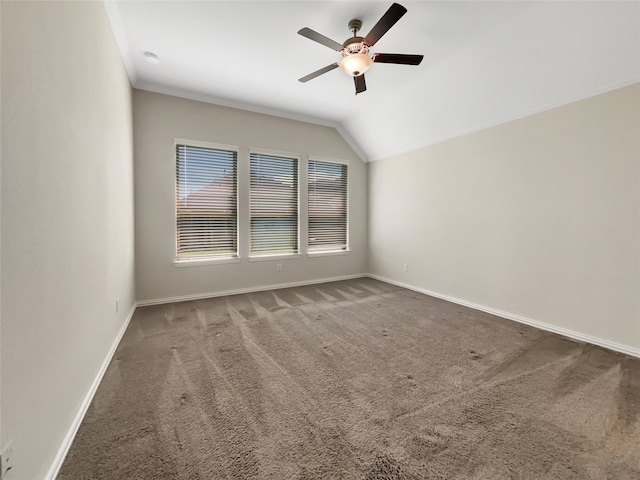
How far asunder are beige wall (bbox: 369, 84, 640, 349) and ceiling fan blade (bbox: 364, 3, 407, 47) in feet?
7.18

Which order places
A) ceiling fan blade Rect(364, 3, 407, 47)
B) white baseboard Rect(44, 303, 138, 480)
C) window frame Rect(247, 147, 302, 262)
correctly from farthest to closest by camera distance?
window frame Rect(247, 147, 302, 262) < ceiling fan blade Rect(364, 3, 407, 47) < white baseboard Rect(44, 303, 138, 480)

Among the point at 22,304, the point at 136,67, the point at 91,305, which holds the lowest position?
the point at 91,305

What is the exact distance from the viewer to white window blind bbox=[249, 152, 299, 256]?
4.44 meters

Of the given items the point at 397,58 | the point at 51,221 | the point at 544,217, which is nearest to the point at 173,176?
the point at 51,221

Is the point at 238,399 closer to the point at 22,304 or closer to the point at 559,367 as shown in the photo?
the point at 22,304

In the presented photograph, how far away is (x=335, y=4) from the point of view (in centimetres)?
232

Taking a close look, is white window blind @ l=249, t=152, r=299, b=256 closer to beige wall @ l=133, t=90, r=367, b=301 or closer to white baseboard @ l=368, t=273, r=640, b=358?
beige wall @ l=133, t=90, r=367, b=301

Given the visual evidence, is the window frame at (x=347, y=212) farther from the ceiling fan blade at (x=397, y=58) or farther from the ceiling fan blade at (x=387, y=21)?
the ceiling fan blade at (x=387, y=21)

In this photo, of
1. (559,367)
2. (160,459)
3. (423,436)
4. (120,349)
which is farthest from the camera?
(120,349)

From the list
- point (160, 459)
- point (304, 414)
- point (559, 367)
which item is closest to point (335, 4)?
A: point (304, 414)

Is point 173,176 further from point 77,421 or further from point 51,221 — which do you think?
point 77,421

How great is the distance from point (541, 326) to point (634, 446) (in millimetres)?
1787

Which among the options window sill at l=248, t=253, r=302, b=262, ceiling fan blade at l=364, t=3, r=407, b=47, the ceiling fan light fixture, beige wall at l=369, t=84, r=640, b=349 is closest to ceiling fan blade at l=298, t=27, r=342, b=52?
the ceiling fan light fixture

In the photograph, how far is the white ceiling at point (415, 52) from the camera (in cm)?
230
